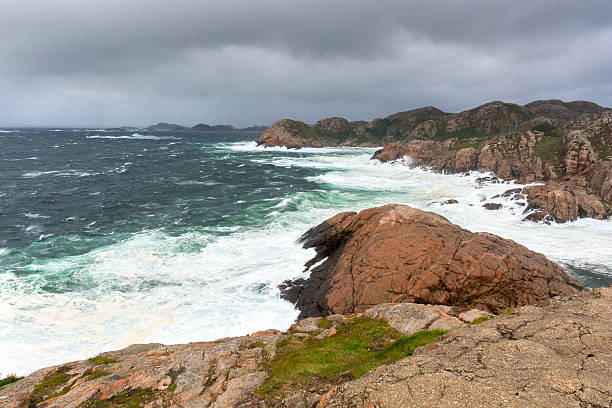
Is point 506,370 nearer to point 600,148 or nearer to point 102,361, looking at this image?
point 102,361

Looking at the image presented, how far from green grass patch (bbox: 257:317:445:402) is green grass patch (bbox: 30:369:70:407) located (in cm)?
823

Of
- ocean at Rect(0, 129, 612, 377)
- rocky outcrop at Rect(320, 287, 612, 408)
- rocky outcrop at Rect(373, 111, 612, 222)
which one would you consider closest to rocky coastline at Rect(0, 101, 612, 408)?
rocky outcrop at Rect(320, 287, 612, 408)

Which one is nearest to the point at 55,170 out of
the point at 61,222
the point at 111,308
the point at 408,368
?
the point at 61,222

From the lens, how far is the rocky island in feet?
26.5

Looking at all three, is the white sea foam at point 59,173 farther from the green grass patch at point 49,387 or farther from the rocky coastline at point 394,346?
the green grass patch at point 49,387

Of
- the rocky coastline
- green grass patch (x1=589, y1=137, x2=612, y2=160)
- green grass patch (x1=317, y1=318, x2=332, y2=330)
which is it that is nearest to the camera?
the rocky coastline

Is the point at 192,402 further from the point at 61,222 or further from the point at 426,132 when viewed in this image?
the point at 426,132

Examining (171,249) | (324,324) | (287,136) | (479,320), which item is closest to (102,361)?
(324,324)

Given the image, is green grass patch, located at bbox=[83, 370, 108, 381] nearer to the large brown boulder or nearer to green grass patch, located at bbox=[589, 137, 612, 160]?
the large brown boulder

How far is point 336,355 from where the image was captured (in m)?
12.3

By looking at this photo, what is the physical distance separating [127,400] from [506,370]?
12.5 m

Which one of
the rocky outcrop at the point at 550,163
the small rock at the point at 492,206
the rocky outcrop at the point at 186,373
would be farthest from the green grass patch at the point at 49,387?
the small rock at the point at 492,206

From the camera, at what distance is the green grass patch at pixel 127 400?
10.4 meters

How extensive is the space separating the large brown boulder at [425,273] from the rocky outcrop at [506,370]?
8.08m
